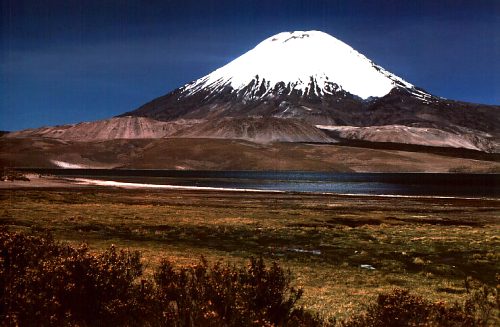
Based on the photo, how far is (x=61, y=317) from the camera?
435 inches

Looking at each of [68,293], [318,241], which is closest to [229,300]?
[68,293]

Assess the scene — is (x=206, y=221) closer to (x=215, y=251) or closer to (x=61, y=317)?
(x=215, y=251)

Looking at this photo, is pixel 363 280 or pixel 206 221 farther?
pixel 206 221

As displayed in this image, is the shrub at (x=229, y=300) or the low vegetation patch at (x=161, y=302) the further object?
the low vegetation patch at (x=161, y=302)

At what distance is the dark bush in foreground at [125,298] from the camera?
10203 millimetres

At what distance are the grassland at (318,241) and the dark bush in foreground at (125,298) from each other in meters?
5.25

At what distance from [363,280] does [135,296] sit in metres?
13.1

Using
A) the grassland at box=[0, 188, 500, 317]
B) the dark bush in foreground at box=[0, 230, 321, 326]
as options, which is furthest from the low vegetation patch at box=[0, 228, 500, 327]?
the grassland at box=[0, 188, 500, 317]

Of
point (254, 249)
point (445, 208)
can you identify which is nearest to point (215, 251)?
point (254, 249)

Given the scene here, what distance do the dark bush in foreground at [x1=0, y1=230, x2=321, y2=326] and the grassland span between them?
525cm

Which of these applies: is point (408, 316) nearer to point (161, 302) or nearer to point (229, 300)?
point (229, 300)

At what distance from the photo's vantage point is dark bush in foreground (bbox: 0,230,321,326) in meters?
10.2

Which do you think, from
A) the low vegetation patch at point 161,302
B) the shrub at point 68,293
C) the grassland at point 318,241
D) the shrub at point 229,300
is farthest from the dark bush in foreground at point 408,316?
the grassland at point 318,241

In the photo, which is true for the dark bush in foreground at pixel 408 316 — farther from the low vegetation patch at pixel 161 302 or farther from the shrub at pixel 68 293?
the shrub at pixel 68 293
